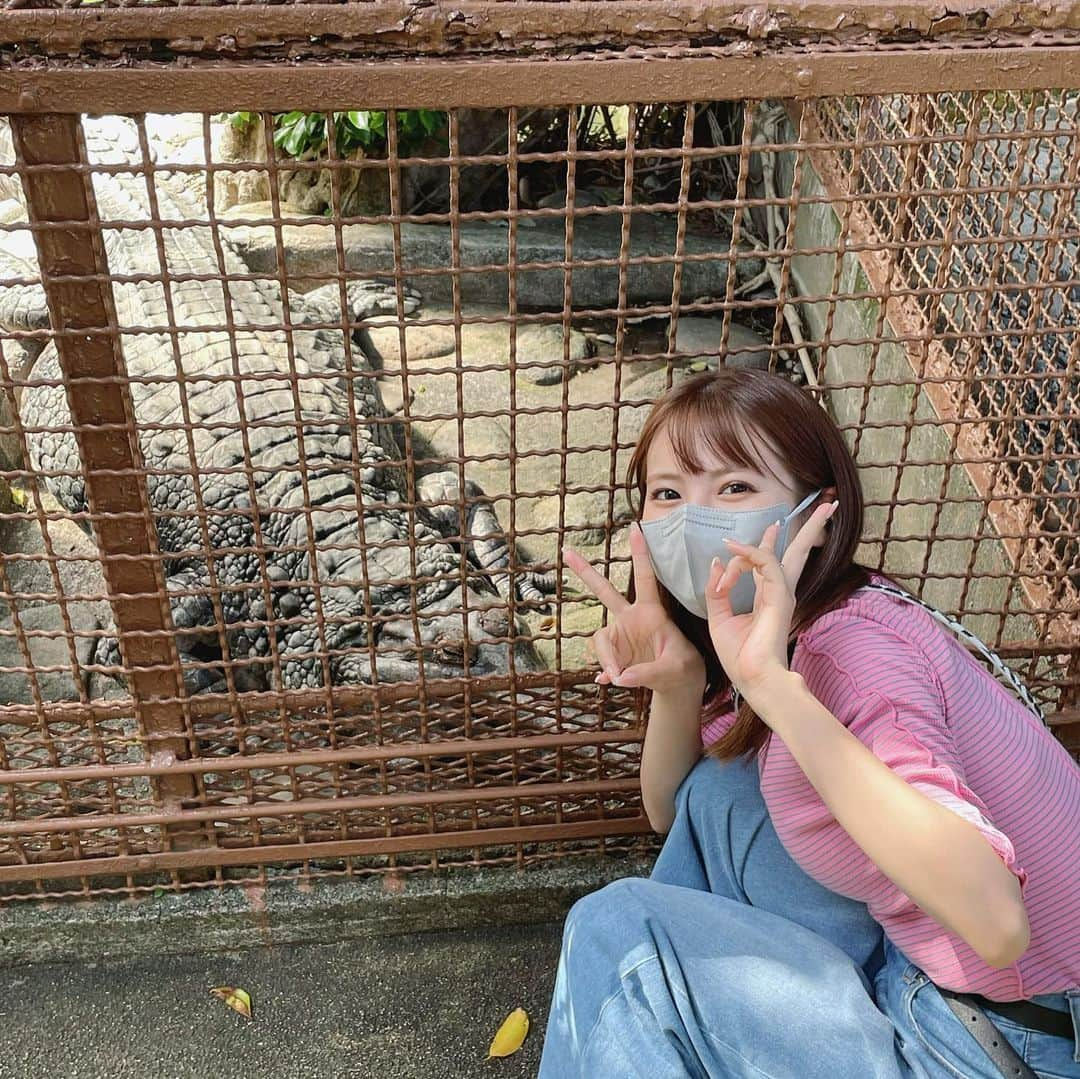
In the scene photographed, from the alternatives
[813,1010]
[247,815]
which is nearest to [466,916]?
[247,815]

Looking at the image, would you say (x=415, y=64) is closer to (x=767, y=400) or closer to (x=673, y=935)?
(x=767, y=400)

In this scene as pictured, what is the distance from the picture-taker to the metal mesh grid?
199 centimetres

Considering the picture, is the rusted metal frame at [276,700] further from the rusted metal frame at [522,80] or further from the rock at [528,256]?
the rock at [528,256]

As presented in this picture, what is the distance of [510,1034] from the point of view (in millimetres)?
2424

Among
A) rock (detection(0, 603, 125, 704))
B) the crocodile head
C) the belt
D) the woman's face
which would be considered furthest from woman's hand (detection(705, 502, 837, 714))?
rock (detection(0, 603, 125, 704))

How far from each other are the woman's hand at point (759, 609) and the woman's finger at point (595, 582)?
295 millimetres

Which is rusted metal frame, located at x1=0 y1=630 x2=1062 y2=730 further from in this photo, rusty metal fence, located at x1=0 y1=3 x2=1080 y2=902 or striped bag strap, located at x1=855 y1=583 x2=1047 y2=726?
striped bag strap, located at x1=855 y1=583 x2=1047 y2=726

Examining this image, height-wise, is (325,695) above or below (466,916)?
above

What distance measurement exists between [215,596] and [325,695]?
0.30 m

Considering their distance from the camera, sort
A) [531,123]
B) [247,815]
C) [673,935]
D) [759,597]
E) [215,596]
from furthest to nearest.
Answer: [531,123] < [247,815] < [215,596] < [673,935] < [759,597]

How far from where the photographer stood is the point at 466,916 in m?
2.67

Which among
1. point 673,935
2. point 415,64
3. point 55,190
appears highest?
point 415,64

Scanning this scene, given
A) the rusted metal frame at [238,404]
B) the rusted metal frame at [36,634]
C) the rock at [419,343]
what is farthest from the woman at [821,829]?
the rock at [419,343]

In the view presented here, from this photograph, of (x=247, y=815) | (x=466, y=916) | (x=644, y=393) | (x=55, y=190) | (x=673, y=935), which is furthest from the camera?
(x=644, y=393)
